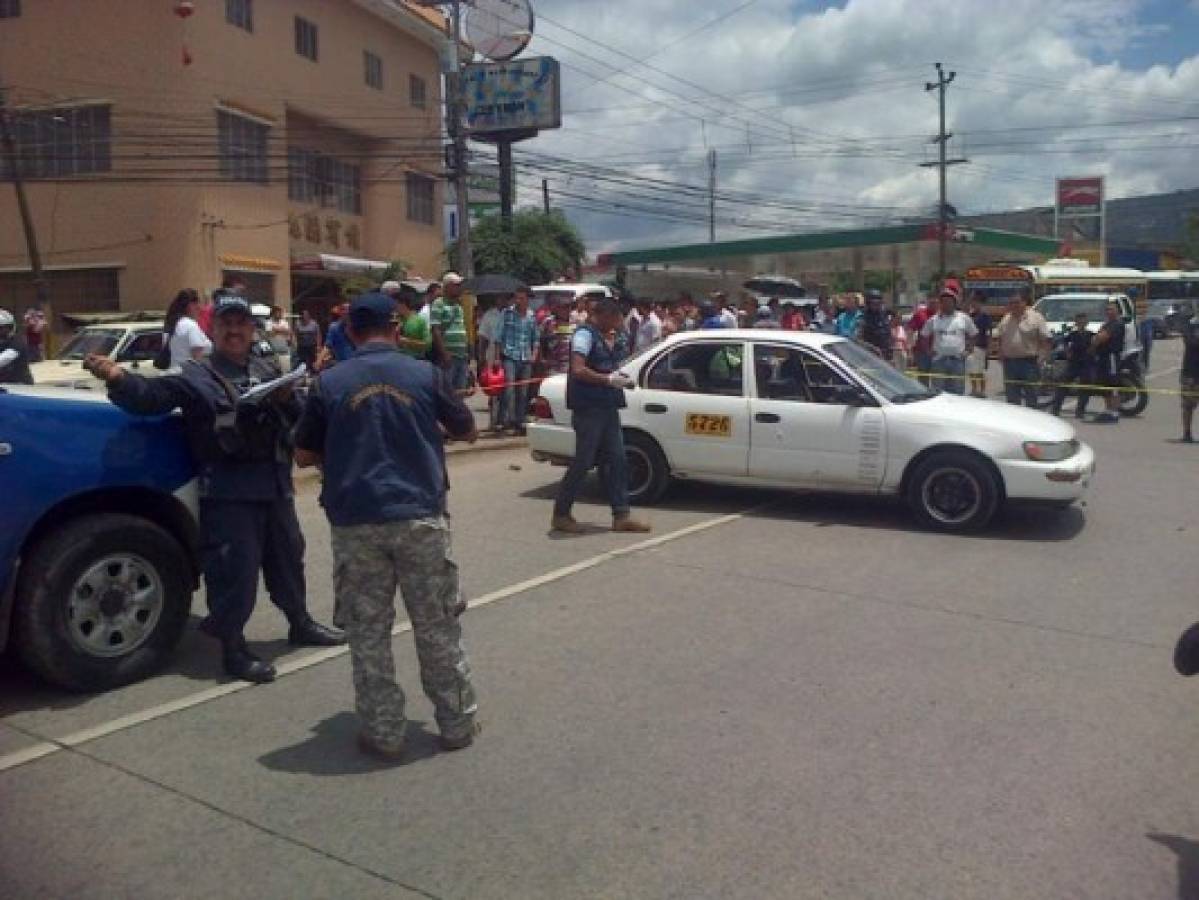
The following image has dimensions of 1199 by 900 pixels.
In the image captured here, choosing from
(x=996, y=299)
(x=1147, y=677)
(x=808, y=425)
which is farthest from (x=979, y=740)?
(x=996, y=299)

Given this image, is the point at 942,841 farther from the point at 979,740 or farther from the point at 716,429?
the point at 716,429

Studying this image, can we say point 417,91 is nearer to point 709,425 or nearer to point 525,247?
point 525,247

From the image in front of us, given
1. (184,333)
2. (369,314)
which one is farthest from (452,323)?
(369,314)

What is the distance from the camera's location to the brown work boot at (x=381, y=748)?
13.8 ft

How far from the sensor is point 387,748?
4.21m

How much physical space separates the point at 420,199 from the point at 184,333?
33460mm

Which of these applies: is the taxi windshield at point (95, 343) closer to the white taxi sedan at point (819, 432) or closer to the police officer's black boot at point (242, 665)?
the white taxi sedan at point (819, 432)

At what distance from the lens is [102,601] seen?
4906 millimetres

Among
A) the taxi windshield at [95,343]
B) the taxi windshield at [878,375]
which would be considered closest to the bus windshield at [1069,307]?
the taxi windshield at [878,375]

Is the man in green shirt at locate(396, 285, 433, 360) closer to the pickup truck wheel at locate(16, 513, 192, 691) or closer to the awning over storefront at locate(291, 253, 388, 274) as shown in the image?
the pickup truck wheel at locate(16, 513, 192, 691)

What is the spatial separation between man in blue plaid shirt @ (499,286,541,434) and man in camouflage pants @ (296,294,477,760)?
8824 millimetres

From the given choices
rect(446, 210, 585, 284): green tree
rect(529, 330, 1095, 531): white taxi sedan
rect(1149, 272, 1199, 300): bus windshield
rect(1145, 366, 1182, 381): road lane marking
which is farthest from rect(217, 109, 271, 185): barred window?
rect(1149, 272, 1199, 300): bus windshield

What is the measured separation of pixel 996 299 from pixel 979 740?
35.7m

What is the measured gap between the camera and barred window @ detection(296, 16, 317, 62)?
3254cm
